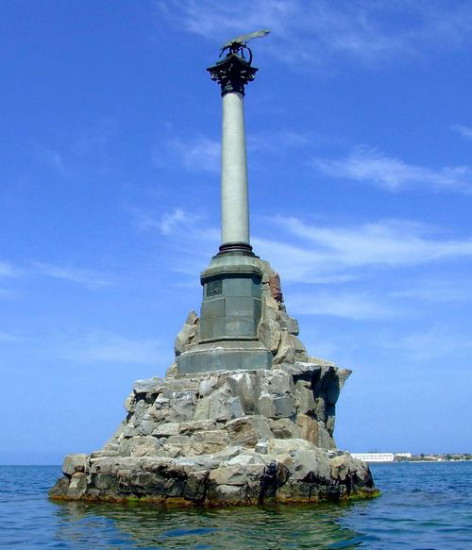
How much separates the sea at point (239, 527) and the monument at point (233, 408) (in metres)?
0.80

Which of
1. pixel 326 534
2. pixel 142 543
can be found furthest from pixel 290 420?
pixel 142 543

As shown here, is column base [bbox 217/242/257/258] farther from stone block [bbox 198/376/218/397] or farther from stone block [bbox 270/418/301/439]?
stone block [bbox 270/418/301/439]

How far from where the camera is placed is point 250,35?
87.6 ft

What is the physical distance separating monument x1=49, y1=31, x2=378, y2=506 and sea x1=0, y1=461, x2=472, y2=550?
31.5 inches

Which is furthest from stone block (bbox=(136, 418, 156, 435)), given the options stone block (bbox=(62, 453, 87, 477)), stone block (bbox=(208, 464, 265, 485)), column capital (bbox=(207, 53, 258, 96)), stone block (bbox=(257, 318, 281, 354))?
column capital (bbox=(207, 53, 258, 96))

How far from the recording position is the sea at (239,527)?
12.8 m

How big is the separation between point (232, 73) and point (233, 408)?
37.7 ft

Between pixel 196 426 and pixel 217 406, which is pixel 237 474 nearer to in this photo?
pixel 196 426

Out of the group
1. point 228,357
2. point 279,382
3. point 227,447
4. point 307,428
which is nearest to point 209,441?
point 227,447

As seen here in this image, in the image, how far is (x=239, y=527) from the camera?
559 inches

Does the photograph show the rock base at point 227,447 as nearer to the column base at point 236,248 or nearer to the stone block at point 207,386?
the stone block at point 207,386

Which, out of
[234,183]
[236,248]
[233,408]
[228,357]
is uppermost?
[234,183]

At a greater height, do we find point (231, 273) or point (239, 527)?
point (231, 273)

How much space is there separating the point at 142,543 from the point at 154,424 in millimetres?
10086
